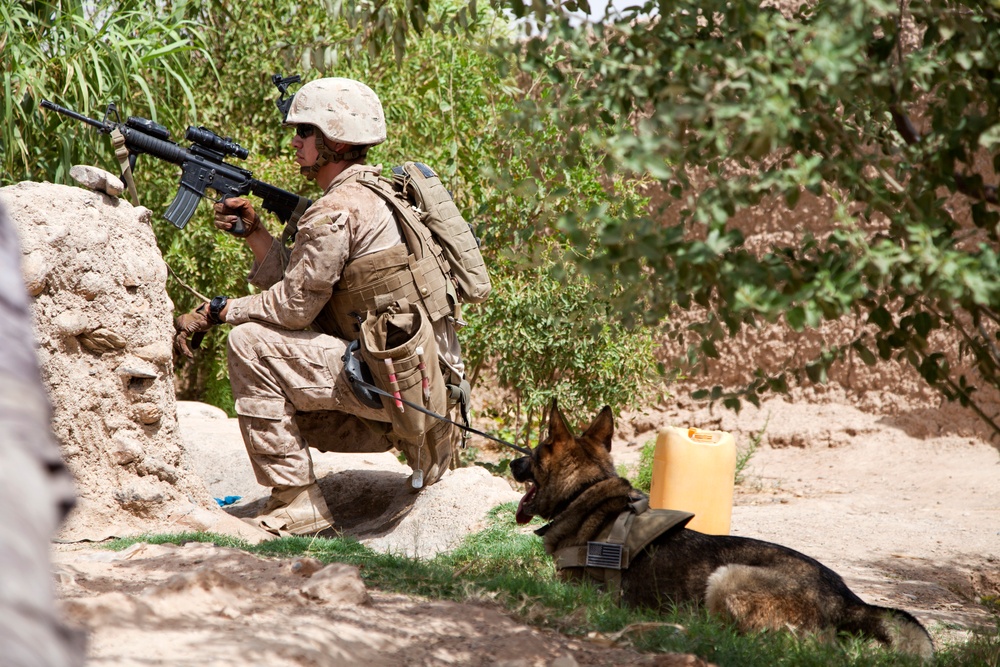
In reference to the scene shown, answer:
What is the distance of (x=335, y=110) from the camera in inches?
210

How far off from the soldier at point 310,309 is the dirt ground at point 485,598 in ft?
2.05

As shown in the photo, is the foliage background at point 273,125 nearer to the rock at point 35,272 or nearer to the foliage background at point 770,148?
the rock at point 35,272

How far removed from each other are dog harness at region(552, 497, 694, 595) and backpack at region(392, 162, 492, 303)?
1823 millimetres

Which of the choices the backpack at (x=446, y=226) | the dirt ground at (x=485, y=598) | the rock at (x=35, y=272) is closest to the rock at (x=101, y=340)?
the rock at (x=35, y=272)

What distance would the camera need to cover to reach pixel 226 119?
27.4 feet

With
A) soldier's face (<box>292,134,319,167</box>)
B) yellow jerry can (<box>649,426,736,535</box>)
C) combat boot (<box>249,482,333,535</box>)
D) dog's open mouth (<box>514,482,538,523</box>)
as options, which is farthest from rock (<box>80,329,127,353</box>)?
yellow jerry can (<box>649,426,736,535</box>)

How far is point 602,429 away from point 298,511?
70.8 inches

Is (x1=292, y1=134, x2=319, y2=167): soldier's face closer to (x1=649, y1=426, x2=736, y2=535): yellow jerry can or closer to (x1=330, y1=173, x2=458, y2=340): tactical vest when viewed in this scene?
(x1=330, y1=173, x2=458, y2=340): tactical vest

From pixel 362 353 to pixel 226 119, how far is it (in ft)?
13.1

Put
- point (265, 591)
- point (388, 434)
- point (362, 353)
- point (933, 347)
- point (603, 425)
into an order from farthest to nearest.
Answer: point (933, 347) → point (388, 434) → point (362, 353) → point (603, 425) → point (265, 591)

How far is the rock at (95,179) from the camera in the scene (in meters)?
4.74

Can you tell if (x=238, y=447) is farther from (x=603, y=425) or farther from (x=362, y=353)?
(x=603, y=425)

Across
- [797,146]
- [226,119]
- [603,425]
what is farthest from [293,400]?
[226,119]

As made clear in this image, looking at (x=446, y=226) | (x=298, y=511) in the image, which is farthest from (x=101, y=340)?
(x=446, y=226)
